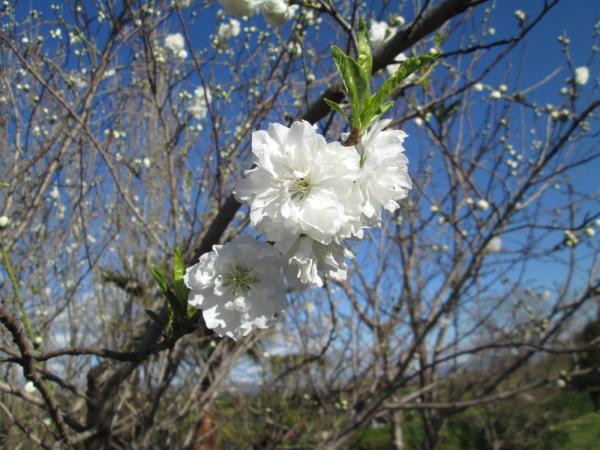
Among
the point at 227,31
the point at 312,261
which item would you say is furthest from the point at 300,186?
the point at 227,31

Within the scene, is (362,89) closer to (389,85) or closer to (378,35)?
(389,85)

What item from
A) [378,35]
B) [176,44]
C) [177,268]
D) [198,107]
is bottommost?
[177,268]

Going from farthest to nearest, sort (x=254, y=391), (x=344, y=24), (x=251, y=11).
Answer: (x=254, y=391)
(x=251, y=11)
(x=344, y=24)

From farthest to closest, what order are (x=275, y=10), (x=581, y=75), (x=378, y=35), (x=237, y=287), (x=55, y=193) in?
(x=55, y=193) → (x=581, y=75) → (x=378, y=35) → (x=275, y=10) → (x=237, y=287)

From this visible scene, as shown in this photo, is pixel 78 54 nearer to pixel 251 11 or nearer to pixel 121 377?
pixel 251 11

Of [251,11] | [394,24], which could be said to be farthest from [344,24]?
[394,24]

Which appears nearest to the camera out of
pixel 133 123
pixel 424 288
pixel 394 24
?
pixel 394 24
